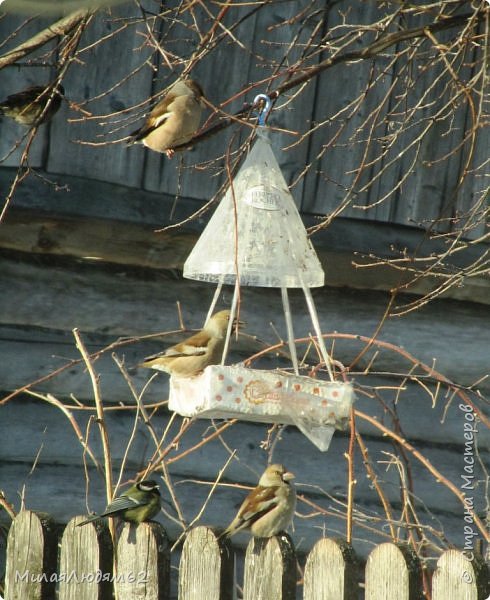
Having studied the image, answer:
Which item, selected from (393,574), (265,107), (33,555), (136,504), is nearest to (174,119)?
(265,107)

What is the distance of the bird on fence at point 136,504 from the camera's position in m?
4.22

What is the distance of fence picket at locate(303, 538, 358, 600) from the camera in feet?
11.3

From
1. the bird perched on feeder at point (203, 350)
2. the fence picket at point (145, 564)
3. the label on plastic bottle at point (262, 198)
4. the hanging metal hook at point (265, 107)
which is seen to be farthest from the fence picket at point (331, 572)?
the hanging metal hook at point (265, 107)

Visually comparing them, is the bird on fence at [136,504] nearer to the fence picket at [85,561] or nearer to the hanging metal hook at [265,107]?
the fence picket at [85,561]

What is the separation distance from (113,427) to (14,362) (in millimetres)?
734

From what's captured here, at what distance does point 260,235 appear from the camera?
3943 mm

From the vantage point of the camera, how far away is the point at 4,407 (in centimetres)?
630

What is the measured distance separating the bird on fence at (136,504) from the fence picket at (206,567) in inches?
18.7

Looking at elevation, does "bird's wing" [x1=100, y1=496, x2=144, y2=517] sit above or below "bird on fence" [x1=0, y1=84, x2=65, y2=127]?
below

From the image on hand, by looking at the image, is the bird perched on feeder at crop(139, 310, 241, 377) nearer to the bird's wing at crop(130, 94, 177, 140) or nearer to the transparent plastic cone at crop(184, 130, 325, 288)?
the transparent plastic cone at crop(184, 130, 325, 288)

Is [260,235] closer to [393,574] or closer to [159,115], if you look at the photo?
[393,574]

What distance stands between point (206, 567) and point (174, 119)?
Answer: 2322mm

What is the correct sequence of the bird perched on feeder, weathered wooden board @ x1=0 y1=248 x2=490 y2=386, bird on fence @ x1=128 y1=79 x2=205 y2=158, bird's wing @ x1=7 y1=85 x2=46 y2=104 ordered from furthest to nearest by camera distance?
weathered wooden board @ x1=0 y1=248 x2=490 y2=386 < bird's wing @ x1=7 y1=85 x2=46 y2=104 < bird on fence @ x1=128 y1=79 x2=205 y2=158 < the bird perched on feeder

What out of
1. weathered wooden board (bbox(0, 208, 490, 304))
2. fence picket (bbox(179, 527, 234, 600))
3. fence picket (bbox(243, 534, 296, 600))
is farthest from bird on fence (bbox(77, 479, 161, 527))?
weathered wooden board (bbox(0, 208, 490, 304))
